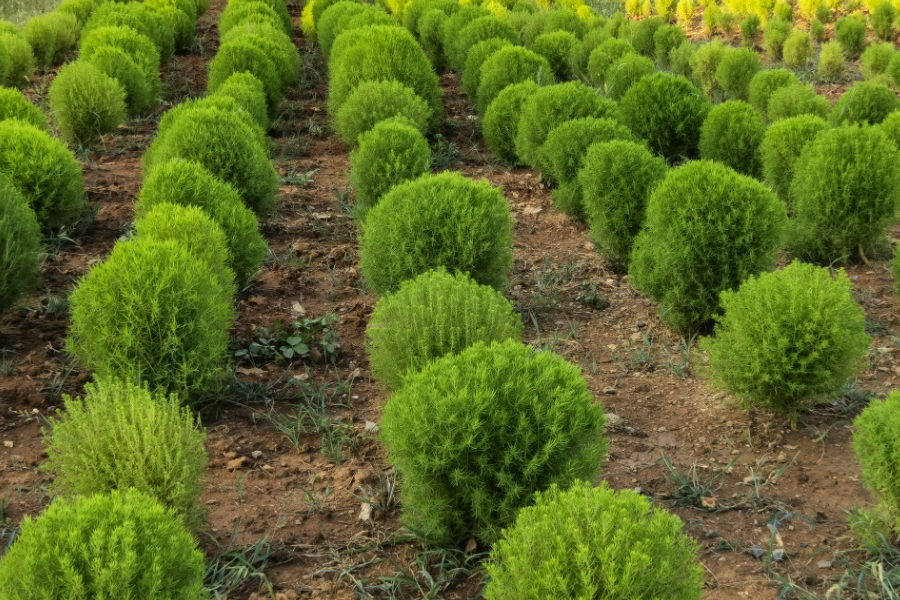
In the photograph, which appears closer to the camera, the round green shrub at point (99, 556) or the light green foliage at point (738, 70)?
the round green shrub at point (99, 556)

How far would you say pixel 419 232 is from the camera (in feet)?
17.3

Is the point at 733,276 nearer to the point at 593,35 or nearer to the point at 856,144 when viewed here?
the point at 856,144

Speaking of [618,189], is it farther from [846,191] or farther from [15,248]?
[15,248]

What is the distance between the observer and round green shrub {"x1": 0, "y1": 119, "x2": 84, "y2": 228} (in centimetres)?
612

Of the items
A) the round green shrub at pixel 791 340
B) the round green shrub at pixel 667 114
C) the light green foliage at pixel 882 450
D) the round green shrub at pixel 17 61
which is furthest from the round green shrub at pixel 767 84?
the round green shrub at pixel 17 61

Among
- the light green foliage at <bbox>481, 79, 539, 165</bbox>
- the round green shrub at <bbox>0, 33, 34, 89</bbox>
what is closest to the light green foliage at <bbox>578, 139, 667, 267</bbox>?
the light green foliage at <bbox>481, 79, 539, 165</bbox>

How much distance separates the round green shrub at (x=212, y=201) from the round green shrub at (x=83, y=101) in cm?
282

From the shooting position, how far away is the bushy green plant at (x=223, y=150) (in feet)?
21.1

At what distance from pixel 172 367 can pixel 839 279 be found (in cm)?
333

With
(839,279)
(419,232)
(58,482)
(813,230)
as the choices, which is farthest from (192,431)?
(813,230)

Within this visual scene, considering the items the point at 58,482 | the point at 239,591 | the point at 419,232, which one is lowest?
the point at 239,591

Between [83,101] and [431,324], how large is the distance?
5391 millimetres

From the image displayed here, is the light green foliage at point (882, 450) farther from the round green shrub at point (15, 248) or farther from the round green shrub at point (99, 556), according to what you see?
the round green shrub at point (15, 248)

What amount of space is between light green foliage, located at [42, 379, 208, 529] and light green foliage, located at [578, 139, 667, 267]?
135 inches
